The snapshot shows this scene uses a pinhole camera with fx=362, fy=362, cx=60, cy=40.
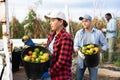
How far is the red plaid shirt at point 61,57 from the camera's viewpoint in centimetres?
396

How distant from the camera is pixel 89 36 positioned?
21.9 feet

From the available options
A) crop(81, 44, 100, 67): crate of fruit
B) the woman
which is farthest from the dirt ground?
the woman

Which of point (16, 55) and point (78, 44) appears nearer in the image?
point (78, 44)

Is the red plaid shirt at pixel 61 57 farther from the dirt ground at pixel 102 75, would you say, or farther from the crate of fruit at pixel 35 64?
the dirt ground at pixel 102 75

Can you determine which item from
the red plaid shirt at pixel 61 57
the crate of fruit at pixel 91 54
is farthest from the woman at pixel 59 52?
the crate of fruit at pixel 91 54

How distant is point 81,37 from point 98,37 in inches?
12.6

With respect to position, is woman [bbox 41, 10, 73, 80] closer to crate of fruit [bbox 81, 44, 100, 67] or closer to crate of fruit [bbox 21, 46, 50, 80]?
crate of fruit [bbox 21, 46, 50, 80]

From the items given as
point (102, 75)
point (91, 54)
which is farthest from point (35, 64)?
point (102, 75)

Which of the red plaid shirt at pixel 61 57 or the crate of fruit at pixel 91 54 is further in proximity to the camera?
the crate of fruit at pixel 91 54

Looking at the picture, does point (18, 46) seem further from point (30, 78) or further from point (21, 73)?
point (30, 78)

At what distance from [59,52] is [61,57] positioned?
9 centimetres

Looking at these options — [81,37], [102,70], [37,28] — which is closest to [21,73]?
[102,70]

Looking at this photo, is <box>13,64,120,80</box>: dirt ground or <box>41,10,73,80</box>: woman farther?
<box>13,64,120,80</box>: dirt ground

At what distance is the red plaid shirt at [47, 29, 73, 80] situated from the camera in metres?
3.96
